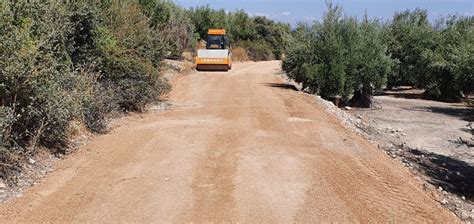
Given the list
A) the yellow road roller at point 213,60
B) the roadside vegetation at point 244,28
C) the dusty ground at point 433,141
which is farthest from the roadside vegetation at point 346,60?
the roadside vegetation at point 244,28

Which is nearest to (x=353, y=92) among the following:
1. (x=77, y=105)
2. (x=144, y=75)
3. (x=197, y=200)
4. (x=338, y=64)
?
(x=338, y=64)

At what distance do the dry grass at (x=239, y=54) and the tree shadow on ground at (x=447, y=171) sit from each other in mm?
44731

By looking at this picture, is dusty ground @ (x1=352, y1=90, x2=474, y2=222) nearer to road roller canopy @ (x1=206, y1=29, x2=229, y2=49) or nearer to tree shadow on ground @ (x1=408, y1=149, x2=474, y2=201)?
tree shadow on ground @ (x1=408, y1=149, x2=474, y2=201)

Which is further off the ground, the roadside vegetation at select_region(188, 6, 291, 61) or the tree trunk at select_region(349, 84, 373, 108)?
the roadside vegetation at select_region(188, 6, 291, 61)

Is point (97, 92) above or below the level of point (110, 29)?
below

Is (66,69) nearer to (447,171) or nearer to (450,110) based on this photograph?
(447,171)

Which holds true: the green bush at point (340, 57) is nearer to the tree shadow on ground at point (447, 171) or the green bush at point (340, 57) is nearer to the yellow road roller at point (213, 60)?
the tree shadow on ground at point (447, 171)

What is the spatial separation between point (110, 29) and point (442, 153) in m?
10.0

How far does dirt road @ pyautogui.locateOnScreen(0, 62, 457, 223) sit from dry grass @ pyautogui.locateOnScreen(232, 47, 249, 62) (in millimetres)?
45029

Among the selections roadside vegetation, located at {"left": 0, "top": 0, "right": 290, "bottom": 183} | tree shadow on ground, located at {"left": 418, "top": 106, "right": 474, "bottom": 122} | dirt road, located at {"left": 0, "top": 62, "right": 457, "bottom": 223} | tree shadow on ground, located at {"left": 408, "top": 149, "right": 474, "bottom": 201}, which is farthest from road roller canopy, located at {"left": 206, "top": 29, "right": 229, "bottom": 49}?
tree shadow on ground, located at {"left": 408, "top": 149, "right": 474, "bottom": 201}

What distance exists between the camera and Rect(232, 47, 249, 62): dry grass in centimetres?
5891

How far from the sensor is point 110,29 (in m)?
15.8

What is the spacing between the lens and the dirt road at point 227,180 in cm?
718

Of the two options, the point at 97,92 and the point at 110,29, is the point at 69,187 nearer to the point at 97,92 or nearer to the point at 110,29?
the point at 97,92
